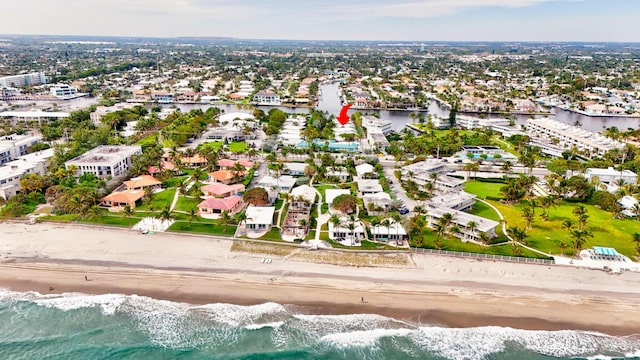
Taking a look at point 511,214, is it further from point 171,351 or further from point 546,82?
point 546,82

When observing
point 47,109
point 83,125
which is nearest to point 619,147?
point 83,125

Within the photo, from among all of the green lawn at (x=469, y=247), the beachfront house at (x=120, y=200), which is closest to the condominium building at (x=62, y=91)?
the beachfront house at (x=120, y=200)

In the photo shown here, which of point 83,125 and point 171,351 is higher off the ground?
point 83,125

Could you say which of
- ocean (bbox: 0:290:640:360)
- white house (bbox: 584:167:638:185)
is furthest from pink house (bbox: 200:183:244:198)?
white house (bbox: 584:167:638:185)

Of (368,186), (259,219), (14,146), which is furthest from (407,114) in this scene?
(14,146)

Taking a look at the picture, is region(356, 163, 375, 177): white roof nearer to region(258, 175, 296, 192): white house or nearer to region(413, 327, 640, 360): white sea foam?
region(258, 175, 296, 192): white house

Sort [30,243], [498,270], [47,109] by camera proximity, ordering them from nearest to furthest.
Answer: [498,270] → [30,243] → [47,109]
